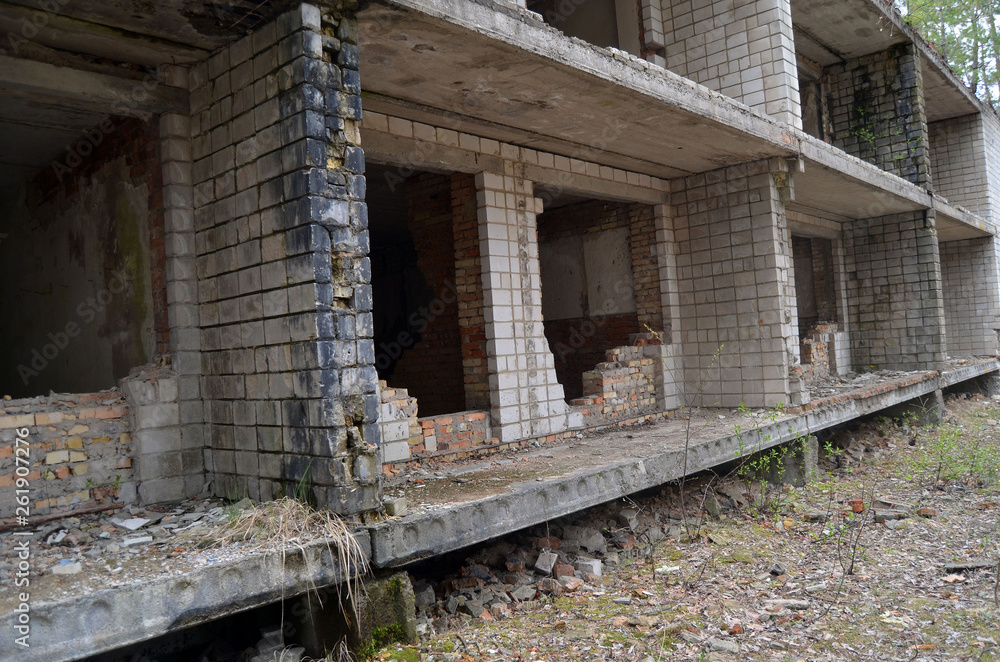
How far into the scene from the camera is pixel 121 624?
3.10m

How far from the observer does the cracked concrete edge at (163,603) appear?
2.91 m

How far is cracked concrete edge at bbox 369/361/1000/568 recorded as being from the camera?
407cm

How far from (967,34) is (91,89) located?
2482 cm

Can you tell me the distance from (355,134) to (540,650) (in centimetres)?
321

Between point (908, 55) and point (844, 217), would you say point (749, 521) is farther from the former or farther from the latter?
point (908, 55)

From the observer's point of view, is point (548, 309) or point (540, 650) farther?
point (548, 309)

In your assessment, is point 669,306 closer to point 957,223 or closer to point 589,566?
point 589,566

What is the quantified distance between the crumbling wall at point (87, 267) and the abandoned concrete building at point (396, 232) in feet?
0.11

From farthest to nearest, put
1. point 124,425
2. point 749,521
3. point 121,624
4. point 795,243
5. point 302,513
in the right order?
1. point 795,243
2. point 749,521
3. point 124,425
4. point 302,513
5. point 121,624

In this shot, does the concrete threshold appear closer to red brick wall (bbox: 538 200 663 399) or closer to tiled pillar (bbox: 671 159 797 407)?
tiled pillar (bbox: 671 159 797 407)

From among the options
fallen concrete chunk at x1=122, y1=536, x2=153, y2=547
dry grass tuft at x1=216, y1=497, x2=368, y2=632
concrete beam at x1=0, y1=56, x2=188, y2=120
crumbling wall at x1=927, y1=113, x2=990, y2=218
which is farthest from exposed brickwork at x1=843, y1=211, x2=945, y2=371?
fallen concrete chunk at x1=122, y1=536, x2=153, y2=547

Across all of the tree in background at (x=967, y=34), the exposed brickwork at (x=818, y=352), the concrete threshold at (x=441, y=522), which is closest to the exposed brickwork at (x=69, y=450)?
the concrete threshold at (x=441, y=522)

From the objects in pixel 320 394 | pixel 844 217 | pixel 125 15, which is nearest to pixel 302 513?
pixel 320 394

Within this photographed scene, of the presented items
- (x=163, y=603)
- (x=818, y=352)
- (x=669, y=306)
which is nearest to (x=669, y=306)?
(x=669, y=306)
